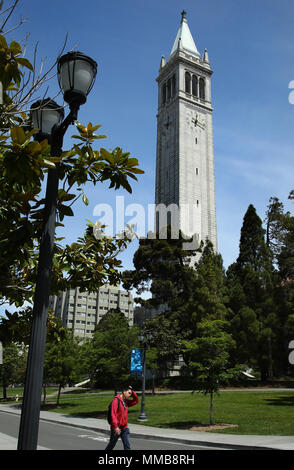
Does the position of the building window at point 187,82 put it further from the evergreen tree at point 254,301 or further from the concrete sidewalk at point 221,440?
the concrete sidewalk at point 221,440

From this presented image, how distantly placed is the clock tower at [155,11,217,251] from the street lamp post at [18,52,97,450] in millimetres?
53668

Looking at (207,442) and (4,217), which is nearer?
(4,217)

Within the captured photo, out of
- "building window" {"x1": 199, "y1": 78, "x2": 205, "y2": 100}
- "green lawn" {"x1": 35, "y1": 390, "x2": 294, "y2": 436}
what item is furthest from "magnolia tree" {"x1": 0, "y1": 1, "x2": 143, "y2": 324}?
"building window" {"x1": 199, "y1": 78, "x2": 205, "y2": 100}

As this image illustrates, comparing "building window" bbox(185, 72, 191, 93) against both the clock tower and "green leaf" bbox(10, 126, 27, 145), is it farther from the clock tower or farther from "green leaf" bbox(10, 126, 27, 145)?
"green leaf" bbox(10, 126, 27, 145)

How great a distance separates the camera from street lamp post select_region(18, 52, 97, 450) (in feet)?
11.8

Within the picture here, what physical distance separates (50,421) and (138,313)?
10059 cm

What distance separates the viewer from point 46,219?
4328 millimetres

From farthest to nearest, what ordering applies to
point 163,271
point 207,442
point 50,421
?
point 163,271, point 50,421, point 207,442

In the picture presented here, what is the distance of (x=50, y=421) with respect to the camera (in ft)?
67.9

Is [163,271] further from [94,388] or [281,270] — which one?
[94,388]

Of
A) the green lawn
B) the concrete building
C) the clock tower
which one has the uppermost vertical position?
the clock tower

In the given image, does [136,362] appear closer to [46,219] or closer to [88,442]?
[88,442]
